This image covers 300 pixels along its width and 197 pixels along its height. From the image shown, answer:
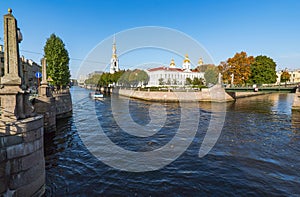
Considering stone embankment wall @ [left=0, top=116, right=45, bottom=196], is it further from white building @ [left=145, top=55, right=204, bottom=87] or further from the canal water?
white building @ [left=145, top=55, right=204, bottom=87]

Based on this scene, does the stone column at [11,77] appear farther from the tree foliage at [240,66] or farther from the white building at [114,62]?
the white building at [114,62]

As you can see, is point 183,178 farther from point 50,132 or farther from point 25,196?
point 50,132

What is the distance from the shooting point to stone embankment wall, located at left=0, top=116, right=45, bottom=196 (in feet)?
17.5

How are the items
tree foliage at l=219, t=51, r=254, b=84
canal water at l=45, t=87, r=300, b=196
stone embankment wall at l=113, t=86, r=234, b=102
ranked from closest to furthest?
canal water at l=45, t=87, r=300, b=196 < stone embankment wall at l=113, t=86, r=234, b=102 < tree foliage at l=219, t=51, r=254, b=84

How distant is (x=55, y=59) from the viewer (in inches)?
1469

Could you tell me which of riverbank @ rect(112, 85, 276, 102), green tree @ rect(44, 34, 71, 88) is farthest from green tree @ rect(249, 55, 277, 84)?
green tree @ rect(44, 34, 71, 88)

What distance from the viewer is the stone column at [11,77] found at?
5758mm

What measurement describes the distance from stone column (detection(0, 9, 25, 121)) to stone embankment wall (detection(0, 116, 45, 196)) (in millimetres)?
450

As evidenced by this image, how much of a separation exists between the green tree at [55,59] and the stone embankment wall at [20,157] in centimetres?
3413

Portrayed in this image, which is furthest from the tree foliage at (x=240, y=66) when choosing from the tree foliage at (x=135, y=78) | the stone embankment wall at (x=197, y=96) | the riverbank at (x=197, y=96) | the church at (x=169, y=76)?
the tree foliage at (x=135, y=78)

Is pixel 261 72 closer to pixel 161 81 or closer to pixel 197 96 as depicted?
pixel 197 96

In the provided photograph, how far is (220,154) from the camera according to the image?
38.9 ft

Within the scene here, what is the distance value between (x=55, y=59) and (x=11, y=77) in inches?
1382

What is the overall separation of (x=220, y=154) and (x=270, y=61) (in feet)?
249
